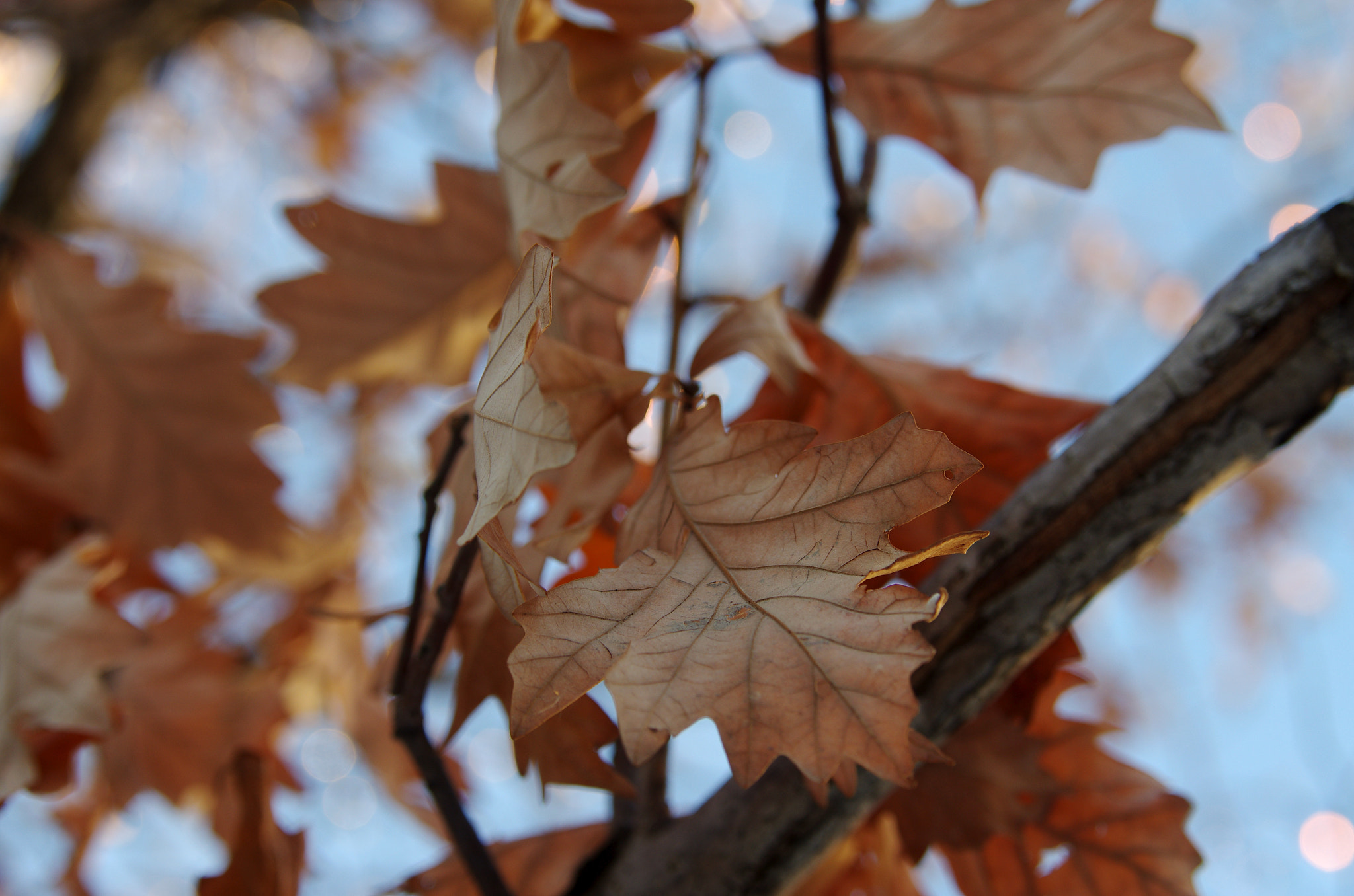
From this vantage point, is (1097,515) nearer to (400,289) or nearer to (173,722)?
(400,289)

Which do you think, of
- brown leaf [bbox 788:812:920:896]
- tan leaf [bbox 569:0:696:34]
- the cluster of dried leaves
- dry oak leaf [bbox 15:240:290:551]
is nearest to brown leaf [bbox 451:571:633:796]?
the cluster of dried leaves

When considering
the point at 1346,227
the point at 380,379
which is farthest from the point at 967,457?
the point at 380,379

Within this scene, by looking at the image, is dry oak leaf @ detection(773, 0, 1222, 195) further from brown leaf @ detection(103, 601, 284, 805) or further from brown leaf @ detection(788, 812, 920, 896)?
brown leaf @ detection(103, 601, 284, 805)

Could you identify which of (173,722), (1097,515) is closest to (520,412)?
(1097,515)

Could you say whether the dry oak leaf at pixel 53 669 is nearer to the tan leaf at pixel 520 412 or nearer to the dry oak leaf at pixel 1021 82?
the tan leaf at pixel 520 412

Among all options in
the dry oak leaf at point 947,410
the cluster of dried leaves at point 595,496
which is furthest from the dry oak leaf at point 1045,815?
the dry oak leaf at point 947,410

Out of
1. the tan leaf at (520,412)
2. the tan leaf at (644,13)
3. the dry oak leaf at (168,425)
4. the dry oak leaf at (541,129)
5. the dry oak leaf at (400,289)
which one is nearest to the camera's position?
the tan leaf at (520,412)

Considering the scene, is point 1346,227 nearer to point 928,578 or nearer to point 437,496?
point 928,578
